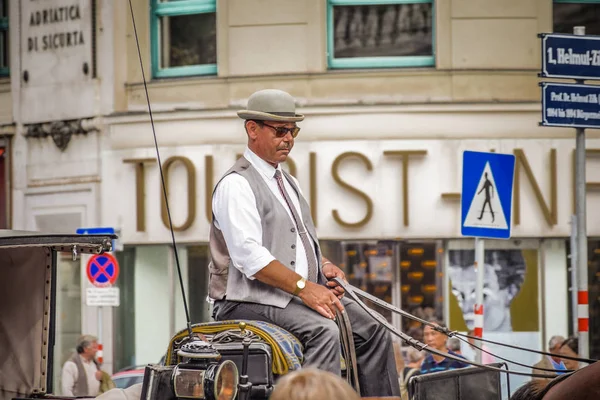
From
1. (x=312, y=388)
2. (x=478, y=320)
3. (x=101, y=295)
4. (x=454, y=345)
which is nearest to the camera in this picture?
(x=312, y=388)

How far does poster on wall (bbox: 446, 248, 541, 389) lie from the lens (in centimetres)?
1778

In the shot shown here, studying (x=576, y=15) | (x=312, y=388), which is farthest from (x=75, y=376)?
(x=312, y=388)

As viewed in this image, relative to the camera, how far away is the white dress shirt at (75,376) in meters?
15.7

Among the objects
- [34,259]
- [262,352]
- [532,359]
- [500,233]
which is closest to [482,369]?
[262,352]

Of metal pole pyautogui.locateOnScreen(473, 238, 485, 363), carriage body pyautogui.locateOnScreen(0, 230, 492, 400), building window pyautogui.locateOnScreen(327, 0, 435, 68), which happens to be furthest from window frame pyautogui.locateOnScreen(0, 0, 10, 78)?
carriage body pyautogui.locateOnScreen(0, 230, 492, 400)

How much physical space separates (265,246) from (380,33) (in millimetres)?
11931

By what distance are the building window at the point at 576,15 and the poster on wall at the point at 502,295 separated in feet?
9.56

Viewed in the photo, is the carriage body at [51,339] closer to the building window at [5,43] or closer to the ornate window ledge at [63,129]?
the ornate window ledge at [63,129]

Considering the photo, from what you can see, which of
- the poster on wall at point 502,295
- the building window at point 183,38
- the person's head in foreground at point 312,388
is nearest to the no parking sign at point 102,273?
the building window at point 183,38

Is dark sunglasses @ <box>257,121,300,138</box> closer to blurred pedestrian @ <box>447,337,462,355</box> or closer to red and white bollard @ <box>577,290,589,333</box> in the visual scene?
red and white bollard @ <box>577,290,589,333</box>

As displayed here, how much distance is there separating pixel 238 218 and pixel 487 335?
38.0 feet

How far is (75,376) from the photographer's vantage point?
15820mm

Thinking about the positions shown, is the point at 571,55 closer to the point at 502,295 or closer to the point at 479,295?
the point at 479,295

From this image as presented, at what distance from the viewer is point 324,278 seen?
6.94 meters
